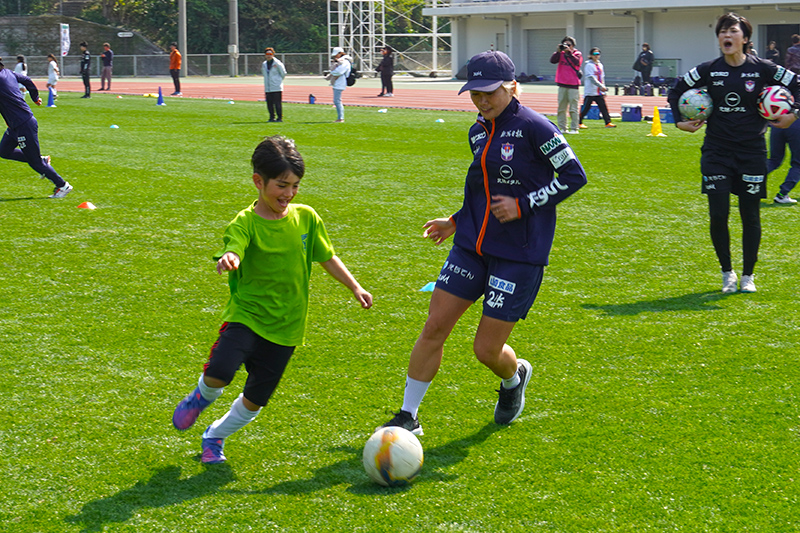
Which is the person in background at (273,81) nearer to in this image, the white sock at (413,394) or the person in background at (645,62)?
the person in background at (645,62)

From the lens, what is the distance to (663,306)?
25.0 feet

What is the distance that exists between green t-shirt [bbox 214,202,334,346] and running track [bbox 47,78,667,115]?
81.3 feet

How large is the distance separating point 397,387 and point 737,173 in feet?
12.3

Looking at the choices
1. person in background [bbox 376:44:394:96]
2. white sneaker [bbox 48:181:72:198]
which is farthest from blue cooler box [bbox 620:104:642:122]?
white sneaker [bbox 48:181:72:198]

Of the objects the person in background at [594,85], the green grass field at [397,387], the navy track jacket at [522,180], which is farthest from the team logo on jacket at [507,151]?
the person in background at [594,85]

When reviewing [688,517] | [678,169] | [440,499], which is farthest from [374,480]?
[678,169]

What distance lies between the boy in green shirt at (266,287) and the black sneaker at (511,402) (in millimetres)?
1054

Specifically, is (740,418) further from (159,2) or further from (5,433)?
(159,2)

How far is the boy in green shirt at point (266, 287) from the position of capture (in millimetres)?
4285

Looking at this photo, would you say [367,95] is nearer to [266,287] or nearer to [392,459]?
[266,287]

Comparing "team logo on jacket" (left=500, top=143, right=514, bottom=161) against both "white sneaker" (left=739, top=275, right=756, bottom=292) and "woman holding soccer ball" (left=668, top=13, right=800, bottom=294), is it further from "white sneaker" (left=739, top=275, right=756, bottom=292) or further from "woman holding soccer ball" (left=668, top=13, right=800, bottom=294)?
"white sneaker" (left=739, top=275, right=756, bottom=292)

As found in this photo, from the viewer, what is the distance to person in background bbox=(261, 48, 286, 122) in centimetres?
2408

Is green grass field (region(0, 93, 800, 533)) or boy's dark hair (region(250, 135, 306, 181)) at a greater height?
boy's dark hair (region(250, 135, 306, 181))

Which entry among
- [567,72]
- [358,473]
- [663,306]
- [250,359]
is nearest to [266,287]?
[250,359]
